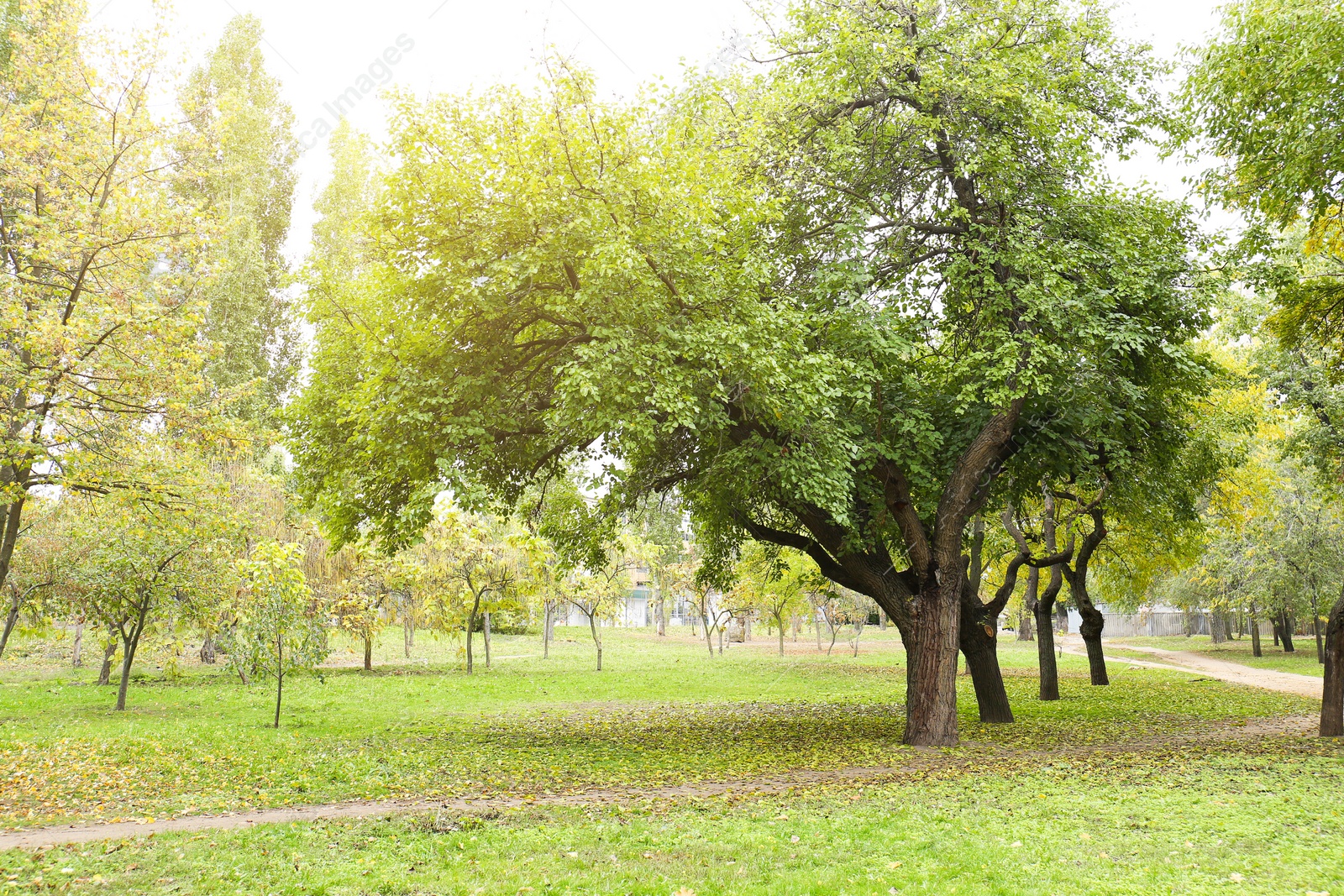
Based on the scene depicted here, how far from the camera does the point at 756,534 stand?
1490 centimetres

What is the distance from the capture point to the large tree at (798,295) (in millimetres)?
10109

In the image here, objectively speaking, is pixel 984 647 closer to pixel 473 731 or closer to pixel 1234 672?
pixel 473 731

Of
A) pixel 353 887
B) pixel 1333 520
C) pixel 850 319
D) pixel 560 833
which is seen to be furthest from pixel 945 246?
pixel 1333 520

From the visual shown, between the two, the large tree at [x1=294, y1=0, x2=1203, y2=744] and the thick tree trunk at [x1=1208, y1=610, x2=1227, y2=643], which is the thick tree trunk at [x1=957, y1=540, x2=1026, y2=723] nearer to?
the large tree at [x1=294, y1=0, x2=1203, y2=744]

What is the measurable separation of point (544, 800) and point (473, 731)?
6887 millimetres

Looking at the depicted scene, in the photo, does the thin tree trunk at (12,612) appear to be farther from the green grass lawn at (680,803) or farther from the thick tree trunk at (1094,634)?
the thick tree trunk at (1094,634)

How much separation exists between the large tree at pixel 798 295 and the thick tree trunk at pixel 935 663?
52mm

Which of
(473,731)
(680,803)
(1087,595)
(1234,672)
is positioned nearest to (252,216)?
(473,731)

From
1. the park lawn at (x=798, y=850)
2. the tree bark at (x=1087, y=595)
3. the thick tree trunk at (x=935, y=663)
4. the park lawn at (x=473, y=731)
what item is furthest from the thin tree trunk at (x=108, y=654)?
the tree bark at (x=1087, y=595)

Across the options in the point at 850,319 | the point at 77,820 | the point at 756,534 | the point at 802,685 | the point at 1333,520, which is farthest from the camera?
the point at 1333,520

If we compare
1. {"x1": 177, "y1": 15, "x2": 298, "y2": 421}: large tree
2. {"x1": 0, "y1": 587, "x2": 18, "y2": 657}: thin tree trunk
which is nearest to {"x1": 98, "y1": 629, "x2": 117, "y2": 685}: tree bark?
{"x1": 0, "y1": 587, "x2": 18, "y2": 657}: thin tree trunk

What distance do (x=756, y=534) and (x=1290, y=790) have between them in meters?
8.15

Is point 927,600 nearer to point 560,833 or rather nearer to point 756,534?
point 756,534

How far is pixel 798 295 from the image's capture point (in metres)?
12.7
